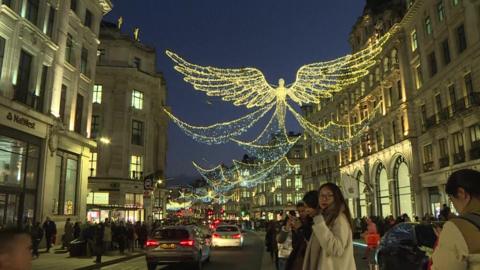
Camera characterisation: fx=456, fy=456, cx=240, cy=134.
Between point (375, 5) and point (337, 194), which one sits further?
point (375, 5)

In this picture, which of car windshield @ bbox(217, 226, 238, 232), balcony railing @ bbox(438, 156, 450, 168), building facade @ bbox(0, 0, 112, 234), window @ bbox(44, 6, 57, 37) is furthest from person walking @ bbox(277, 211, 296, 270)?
balcony railing @ bbox(438, 156, 450, 168)

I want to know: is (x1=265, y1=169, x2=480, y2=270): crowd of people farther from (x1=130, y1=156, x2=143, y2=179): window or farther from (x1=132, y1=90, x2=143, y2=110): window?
(x1=132, y1=90, x2=143, y2=110): window

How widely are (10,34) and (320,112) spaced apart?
56.1 m

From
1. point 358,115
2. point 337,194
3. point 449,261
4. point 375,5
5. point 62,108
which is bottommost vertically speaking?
point 449,261

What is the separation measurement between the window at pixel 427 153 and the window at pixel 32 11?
1235 inches

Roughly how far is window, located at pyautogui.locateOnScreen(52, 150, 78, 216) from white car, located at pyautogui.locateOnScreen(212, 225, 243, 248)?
9.86 meters

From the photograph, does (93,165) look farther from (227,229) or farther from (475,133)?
(475,133)

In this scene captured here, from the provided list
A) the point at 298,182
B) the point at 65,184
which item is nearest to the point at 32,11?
the point at 65,184

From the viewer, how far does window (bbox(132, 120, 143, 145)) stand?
161 feet

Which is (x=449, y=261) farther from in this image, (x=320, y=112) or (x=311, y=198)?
(x=320, y=112)

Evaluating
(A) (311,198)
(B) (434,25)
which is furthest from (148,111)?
(A) (311,198)

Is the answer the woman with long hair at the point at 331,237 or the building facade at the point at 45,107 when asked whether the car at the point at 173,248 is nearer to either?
the building facade at the point at 45,107

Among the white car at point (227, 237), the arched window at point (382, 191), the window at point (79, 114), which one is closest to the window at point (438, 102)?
the arched window at point (382, 191)

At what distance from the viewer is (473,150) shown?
101 ft
